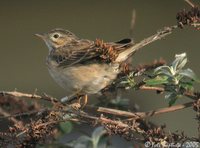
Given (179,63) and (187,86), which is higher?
(179,63)

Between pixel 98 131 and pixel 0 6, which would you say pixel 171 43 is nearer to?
pixel 0 6

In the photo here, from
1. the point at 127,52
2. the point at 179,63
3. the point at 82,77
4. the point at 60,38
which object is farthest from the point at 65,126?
the point at 60,38

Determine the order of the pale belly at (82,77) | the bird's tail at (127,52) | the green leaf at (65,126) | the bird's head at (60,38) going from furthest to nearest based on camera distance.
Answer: the bird's head at (60,38), the pale belly at (82,77), the bird's tail at (127,52), the green leaf at (65,126)

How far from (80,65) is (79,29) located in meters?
3.79

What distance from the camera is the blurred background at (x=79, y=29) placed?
9.23 metres

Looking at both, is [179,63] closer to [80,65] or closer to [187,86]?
[187,86]

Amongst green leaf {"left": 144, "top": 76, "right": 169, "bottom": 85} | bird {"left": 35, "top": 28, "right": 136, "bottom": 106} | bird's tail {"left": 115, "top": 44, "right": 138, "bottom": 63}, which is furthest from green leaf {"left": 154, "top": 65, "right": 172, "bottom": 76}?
bird's tail {"left": 115, "top": 44, "right": 138, "bottom": 63}

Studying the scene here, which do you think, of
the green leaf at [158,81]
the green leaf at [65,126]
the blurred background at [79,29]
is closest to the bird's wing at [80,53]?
the green leaf at [65,126]

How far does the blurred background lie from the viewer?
923cm

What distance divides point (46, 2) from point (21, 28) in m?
0.56

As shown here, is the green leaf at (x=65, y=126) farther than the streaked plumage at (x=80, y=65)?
No

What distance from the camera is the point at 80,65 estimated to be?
5.68m

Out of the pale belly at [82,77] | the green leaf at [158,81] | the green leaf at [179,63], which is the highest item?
the pale belly at [82,77]

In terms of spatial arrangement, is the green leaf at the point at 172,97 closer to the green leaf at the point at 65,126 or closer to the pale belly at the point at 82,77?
the green leaf at the point at 65,126
